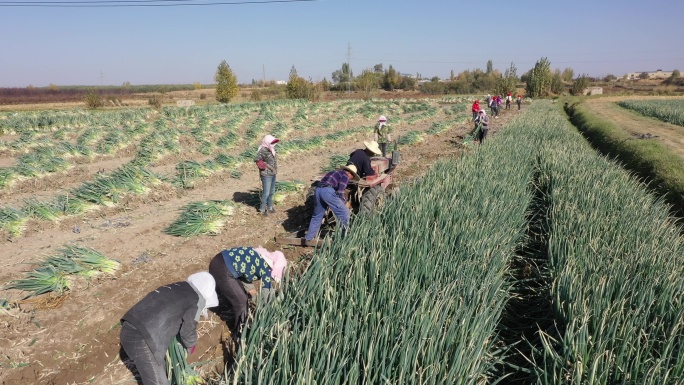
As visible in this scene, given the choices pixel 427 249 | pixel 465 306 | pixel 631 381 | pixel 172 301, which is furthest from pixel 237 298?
pixel 631 381

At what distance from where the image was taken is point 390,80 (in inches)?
2815

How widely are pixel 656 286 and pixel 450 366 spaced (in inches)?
74.3

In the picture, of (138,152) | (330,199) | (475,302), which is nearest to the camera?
(475,302)

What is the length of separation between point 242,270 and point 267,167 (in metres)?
3.74

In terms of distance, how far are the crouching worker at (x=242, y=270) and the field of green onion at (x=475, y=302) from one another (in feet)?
0.81

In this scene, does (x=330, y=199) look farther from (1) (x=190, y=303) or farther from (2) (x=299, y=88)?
(2) (x=299, y=88)

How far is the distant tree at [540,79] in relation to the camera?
160ft

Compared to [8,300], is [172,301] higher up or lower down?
higher up

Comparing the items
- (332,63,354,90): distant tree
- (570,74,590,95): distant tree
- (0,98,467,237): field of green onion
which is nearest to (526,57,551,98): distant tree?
(570,74,590,95): distant tree

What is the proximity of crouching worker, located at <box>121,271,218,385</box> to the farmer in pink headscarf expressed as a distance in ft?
12.9

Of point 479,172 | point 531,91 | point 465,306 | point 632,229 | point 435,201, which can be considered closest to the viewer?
point 465,306

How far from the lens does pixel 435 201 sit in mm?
4312

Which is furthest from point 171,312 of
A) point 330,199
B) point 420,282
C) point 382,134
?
point 382,134

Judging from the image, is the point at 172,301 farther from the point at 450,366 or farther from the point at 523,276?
the point at 523,276
